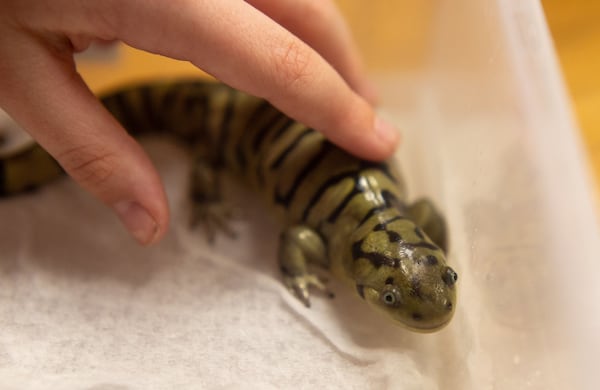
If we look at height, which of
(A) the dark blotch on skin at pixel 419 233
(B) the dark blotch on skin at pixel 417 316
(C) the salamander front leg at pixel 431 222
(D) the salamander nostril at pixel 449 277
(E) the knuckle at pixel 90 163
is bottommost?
(E) the knuckle at pixel 90 163

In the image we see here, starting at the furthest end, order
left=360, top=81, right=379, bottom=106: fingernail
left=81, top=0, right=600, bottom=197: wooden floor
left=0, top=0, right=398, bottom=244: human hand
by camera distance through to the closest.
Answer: left=81, top=0, right=600, bottom=197: wooden floor < left=360, top=81, right=379, bottom=106: fingernail < left=0, top=0, right=398, bottom=244: human hand

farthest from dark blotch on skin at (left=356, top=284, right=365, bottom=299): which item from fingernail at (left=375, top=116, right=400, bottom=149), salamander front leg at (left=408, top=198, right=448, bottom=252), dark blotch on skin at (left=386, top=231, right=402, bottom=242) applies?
fingernail at (left=375, top=116, right=400, bottom=149)

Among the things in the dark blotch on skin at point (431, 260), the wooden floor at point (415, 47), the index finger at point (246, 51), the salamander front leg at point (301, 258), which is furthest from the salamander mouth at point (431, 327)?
the wooden floor at point (415, 47)

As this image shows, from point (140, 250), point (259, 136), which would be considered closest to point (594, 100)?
point (259, 136)

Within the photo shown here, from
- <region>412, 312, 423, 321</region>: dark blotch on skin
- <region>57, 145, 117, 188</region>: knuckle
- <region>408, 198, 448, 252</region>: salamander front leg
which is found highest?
<region>412, 312, 423, 321</region>: dark blotch on skin

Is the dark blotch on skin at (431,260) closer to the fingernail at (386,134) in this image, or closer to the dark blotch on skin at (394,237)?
the dark blotch on skin at (394,237)

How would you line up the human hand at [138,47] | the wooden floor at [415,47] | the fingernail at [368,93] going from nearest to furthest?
the human hand at [138,47], the fingernail at [368,93], the wooden floor at [415,47]

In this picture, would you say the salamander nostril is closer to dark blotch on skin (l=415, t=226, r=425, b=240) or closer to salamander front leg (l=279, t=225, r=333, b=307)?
dark blotch on skin (l=415, t=226, r=425, b=240)

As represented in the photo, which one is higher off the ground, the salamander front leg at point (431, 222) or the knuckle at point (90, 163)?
the salamander front leg at point (431, 222)
